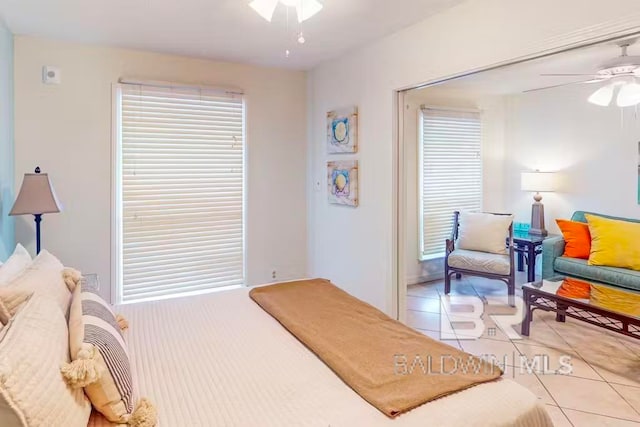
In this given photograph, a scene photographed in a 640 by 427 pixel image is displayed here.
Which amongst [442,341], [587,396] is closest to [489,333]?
[442,341]

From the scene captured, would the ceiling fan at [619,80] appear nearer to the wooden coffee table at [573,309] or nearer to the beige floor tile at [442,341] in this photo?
the wooden coffee table at [573,309]

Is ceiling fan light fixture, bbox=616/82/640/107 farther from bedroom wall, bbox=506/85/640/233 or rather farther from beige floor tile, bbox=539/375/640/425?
beige floor tile, bbox=539/375/640/425

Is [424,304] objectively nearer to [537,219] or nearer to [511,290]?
[511,290]

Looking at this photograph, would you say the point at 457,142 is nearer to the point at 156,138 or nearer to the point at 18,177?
the point at 156,138

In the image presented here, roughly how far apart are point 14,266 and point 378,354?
5.05ft

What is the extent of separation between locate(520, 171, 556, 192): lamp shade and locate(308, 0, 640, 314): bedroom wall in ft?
7.03

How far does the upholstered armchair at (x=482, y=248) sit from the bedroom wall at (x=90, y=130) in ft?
6.70

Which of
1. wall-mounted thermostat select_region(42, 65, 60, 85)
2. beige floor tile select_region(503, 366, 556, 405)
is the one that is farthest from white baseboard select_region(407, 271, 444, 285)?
wall-mounted thermostat select_region(42, 65, 60, 85)

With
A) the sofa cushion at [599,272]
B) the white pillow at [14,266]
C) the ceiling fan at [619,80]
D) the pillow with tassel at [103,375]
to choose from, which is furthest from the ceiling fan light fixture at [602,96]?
the white pillow at [14,266]

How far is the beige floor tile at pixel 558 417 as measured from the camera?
203cm

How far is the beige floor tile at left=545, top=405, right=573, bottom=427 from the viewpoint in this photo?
203cm

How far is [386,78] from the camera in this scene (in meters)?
3.11

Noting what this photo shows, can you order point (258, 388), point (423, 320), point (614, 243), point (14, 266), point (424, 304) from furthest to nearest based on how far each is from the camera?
point (424, 304), point (423, 320), point (614, 243), point (14, 266), point (258, 388)

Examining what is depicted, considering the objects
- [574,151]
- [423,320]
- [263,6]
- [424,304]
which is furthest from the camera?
[574,151]
